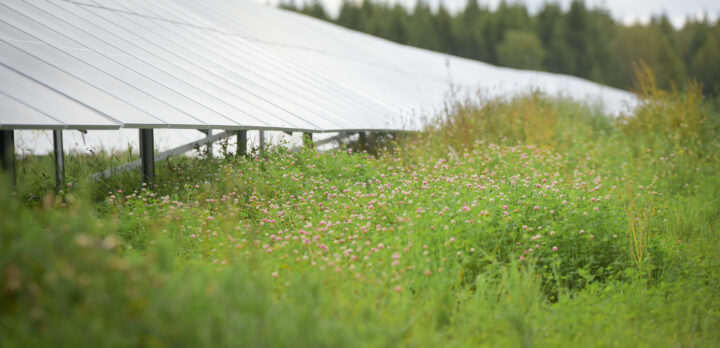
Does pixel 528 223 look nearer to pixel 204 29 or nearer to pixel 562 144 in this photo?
pixel 562 144

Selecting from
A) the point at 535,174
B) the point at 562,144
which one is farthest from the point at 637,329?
the point at 562,144

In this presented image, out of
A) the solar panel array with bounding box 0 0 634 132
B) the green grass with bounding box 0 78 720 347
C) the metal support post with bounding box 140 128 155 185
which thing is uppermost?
the solar panel array with bounding box 0 0 634 132

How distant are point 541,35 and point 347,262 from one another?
41893 mm

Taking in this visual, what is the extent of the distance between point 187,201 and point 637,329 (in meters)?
3.00

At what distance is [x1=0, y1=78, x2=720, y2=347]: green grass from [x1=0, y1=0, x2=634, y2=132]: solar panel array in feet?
1.84

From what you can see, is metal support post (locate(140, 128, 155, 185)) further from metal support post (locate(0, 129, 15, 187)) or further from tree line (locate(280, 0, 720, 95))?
tree line (locate(280, 0, 720, 95))

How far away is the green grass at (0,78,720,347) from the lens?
5.66 ft

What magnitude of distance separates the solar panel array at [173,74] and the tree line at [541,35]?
29.1 m

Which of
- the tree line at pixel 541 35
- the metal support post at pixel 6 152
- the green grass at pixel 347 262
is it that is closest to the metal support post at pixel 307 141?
the green grass at pixel 347 262

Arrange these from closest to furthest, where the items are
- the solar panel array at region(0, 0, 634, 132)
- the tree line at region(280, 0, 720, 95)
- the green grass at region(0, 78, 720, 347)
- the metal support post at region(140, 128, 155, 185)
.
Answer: the green grass at region(0, 78, 720, 347) < the solar panel array at region(0, 0, 634, 132) < the metal support post at region(140, 128, 155, 185) < the tree line at region(280, 0, 720, 95)

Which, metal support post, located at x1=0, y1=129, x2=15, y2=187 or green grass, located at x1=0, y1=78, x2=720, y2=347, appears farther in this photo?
metal support post, located at x1=0, y1=129, x2=15, y2=187

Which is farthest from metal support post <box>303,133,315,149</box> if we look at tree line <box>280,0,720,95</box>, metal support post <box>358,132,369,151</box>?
tree line <box>280,0,720,95</box>

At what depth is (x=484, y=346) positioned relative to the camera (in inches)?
95.6

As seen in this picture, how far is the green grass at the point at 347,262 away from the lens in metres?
1.73
